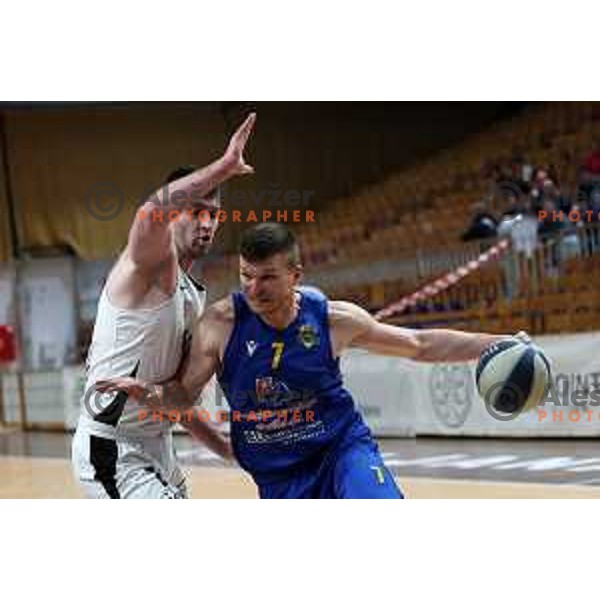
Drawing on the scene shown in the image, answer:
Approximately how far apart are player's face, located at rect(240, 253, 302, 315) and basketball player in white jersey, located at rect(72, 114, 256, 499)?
0.23m

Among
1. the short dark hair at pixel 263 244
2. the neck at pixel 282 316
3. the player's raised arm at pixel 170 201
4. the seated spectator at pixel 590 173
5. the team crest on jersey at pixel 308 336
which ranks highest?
the seated spectator at pixel 590 173

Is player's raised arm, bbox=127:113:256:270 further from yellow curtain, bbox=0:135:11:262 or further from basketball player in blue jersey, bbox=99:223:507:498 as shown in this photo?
yellow curtain, bbox=0:135:11:262

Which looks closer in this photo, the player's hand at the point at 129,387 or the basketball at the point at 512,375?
the player's hand at the point at 129,387

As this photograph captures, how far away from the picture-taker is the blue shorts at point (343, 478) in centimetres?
363

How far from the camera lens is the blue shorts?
3.63 meters

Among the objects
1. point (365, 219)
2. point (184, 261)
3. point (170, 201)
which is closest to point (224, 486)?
point (184, 261)

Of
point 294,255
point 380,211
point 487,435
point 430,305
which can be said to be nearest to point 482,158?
point 380,211

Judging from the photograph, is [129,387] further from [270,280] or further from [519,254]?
[519,254]

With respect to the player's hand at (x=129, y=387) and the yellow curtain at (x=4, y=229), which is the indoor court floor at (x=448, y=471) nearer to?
the player's hand at (x=129, y=387)

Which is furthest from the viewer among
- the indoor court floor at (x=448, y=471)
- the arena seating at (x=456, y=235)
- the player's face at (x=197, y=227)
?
the arena seating at (x=456, y=235)

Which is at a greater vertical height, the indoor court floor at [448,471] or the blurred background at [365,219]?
the blurred background at [365,219]

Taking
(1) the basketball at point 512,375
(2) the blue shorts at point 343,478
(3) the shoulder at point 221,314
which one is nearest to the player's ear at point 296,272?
(3) the shoulder at point 221,314

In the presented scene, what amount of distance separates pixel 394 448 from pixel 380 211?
15.6ft

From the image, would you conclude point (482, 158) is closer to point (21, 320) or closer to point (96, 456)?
point (21, 320)
